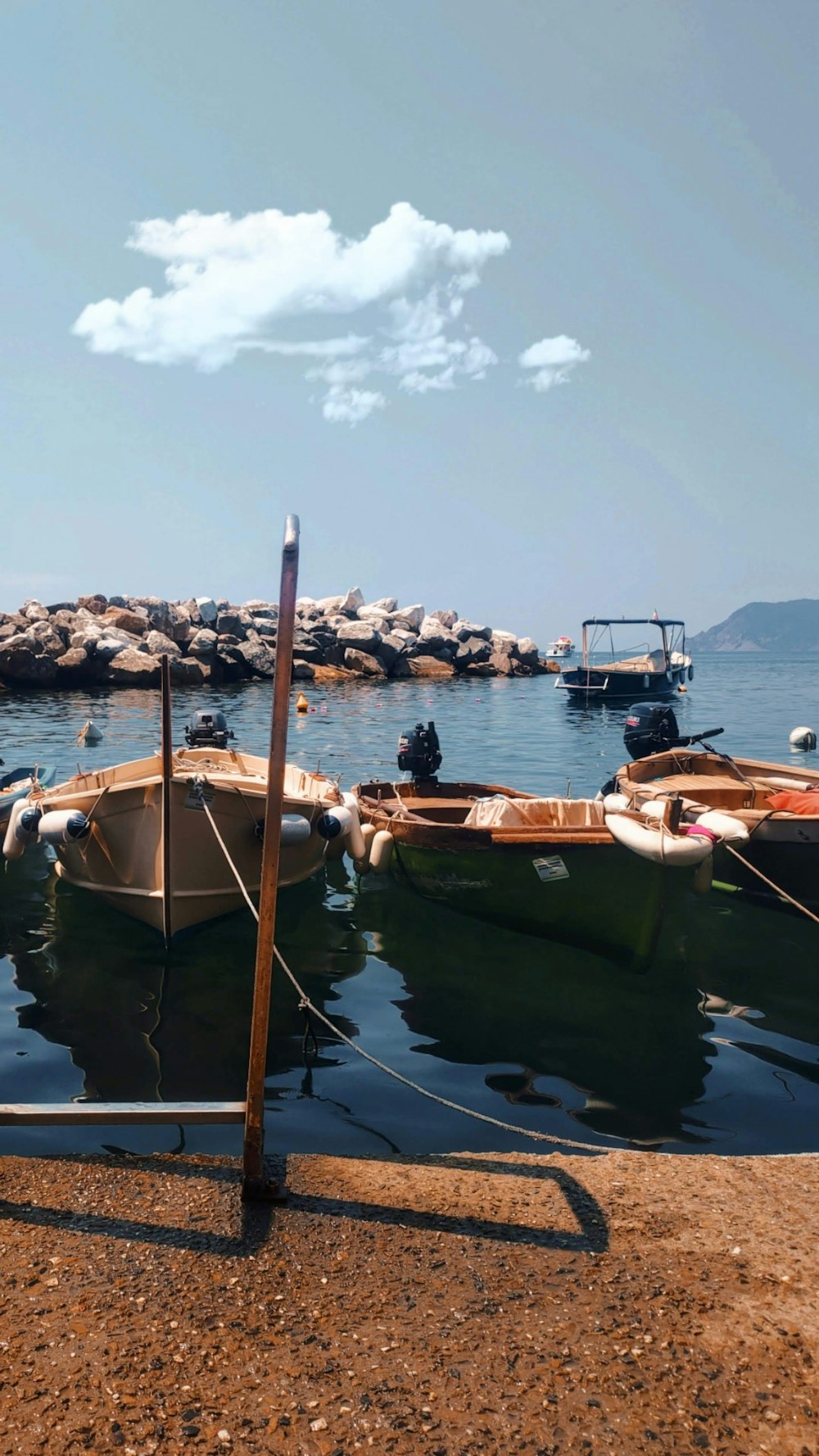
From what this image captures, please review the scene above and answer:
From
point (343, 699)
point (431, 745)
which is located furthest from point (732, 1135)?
point (343, 699)

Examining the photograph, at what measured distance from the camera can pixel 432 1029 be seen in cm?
825

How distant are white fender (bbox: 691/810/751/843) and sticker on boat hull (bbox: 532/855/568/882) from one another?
1.73 m

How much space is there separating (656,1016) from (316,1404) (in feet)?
19.4

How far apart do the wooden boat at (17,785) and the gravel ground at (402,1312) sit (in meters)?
8.56

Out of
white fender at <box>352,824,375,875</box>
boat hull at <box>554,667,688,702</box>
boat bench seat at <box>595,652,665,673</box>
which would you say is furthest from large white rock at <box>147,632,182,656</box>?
white fender at <box>352,824,375,875</box>

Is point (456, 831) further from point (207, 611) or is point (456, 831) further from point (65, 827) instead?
point (207, 611)

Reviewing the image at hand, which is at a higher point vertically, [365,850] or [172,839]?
[172,839]

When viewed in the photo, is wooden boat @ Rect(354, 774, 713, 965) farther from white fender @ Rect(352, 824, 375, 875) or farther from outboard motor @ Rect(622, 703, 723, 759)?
outboard motor @ Rect(622, 703, 723, 759)

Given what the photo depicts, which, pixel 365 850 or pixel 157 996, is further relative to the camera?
pixel 365 850

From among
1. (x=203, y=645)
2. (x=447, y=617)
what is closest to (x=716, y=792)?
(x=203, y=645)

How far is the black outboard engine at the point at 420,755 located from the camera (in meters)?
14.9

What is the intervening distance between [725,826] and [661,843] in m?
1.98

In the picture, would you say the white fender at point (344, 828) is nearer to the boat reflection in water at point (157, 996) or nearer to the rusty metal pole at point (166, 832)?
the boat reflection in water at point (157, 996)

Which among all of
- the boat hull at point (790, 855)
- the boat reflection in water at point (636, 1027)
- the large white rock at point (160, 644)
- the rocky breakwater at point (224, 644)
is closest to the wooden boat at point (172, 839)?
the boat reflection in water at point (636, 1027)
